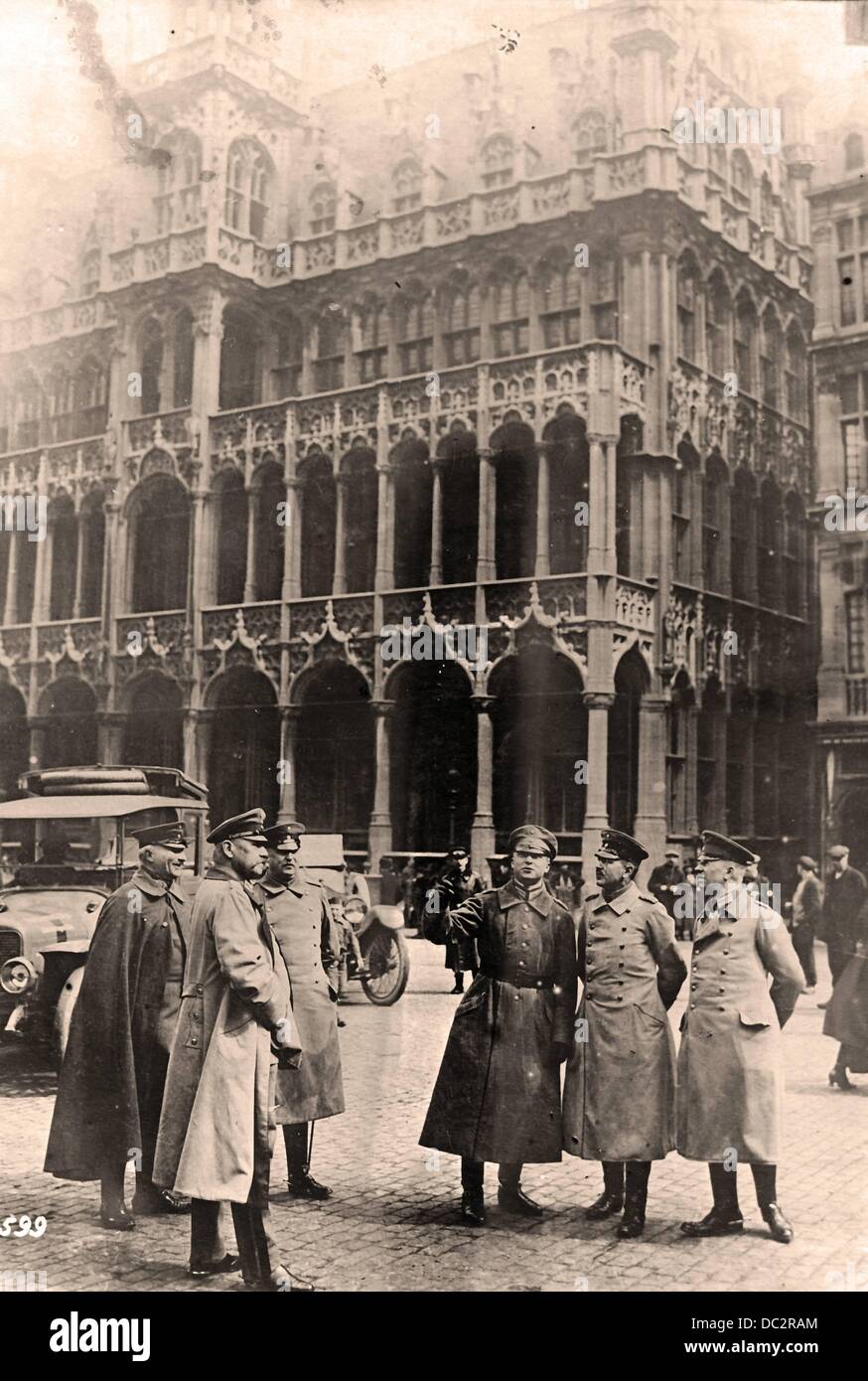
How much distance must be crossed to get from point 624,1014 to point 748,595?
60.5 feet

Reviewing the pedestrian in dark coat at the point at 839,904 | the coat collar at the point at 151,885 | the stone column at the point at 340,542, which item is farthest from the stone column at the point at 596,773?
the coat collar at the point at 151,885

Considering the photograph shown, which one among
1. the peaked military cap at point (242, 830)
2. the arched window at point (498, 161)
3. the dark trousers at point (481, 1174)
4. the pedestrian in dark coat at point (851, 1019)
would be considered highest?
the arched window at point (498, 161)

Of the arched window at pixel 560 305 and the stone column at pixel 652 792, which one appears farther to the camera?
the arched window at pixel 560 305

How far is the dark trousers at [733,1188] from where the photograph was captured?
6.13m

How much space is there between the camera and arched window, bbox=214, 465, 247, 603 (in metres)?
25.5

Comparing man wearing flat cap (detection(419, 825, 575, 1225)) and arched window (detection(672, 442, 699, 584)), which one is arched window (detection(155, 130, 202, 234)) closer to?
arched window (detection(672, 442, 699, 584))

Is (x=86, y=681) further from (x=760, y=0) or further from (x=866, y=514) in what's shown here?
(x=760, y=0)

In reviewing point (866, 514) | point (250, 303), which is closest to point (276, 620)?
point (250, 303)

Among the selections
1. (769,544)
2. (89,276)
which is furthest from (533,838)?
(89,276)

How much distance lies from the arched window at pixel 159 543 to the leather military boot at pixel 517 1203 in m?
19.8

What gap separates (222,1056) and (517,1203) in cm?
201

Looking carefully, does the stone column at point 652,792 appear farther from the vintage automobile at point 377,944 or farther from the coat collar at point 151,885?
the coat collar at point 151,885

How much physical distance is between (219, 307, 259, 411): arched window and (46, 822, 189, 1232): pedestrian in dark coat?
21730mm

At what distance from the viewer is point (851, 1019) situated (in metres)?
9.55
